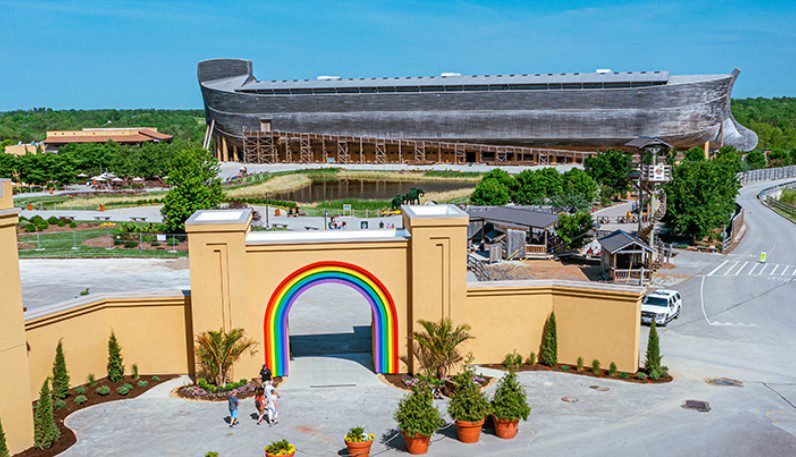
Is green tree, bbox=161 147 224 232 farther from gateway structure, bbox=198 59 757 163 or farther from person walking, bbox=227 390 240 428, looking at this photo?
gateway structure, bbox=198 59 757 163

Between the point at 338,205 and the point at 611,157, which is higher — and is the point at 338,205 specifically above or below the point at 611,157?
below

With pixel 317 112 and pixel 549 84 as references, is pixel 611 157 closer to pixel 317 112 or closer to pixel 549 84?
pixel 549 84

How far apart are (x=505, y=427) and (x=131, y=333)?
11375 mm

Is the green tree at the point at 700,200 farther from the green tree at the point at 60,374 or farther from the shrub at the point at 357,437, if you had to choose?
the green tree at the point at 60,374

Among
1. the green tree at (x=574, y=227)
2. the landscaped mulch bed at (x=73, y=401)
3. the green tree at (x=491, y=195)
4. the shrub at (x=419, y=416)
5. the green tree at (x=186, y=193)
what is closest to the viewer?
the shrub at (x=419, y=416)

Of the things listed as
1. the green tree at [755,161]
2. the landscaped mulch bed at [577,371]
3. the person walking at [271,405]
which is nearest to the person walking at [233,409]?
the person walking at [271,405]

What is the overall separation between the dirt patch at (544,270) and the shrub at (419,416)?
20639 millimetres

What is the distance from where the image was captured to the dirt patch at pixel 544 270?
36.6 metres

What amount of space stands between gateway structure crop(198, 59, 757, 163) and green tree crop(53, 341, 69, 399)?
9004 centimetres

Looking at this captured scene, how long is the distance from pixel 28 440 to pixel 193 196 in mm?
33512

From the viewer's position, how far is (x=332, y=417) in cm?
1780

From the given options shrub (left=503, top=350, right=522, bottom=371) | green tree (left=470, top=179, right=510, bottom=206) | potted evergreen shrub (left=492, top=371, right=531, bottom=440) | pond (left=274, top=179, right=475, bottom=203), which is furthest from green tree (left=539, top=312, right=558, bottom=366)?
pond (left=274, top=179, right=475, bottom=203)

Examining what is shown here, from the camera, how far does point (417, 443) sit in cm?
1568

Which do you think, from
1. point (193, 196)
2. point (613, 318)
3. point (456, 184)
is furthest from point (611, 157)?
point (613, 318)
